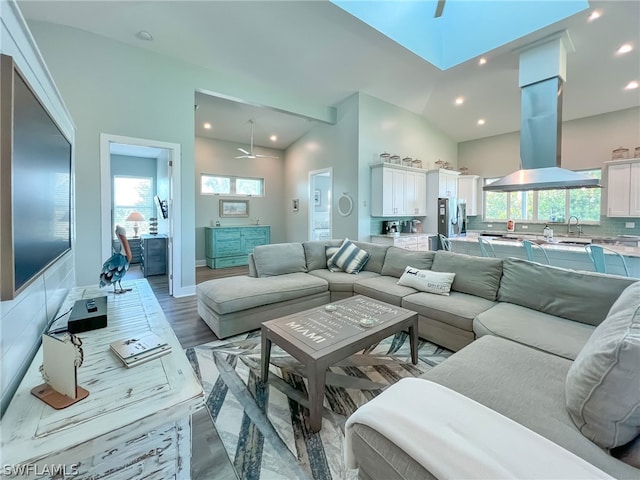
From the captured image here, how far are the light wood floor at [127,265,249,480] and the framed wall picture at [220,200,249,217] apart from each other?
1527 millimetres

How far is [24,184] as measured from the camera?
1.01 meters

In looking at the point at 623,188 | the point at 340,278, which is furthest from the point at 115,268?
the point at 623,188

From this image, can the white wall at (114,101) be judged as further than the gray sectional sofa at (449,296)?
Yes

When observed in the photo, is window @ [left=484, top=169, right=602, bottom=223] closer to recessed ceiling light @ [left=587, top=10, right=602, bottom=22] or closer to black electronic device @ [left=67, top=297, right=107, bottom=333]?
recessed ceiling light @ [left=587, top=10, right=602, bottom=22]

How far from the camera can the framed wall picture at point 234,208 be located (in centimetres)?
714

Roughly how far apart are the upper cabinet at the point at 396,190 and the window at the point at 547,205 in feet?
7.26

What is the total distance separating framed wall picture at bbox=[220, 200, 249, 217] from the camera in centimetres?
714

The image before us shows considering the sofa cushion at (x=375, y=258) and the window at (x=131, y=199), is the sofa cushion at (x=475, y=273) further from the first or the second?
the window at (x=131, y=199)

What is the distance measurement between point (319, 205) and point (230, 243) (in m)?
2.48

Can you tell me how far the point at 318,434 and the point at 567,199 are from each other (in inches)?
272

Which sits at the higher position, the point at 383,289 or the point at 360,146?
the point at 360,146

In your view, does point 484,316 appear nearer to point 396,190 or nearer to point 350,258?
point 350,258

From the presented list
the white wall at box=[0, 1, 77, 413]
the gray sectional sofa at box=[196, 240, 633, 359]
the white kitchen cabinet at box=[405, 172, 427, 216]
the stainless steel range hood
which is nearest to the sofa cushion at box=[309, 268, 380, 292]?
the gray sectional sofa at box=[196, 240, 633, 359]

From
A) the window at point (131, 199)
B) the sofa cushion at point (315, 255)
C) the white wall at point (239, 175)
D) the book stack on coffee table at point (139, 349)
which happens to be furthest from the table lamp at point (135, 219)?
the book stack on coffee table at point (139, 349)
